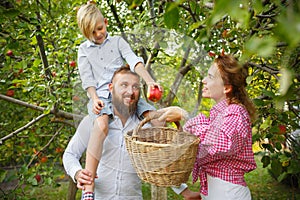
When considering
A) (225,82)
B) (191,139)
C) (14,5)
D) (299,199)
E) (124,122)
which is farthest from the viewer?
(299,199)

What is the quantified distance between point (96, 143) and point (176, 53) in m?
0.39

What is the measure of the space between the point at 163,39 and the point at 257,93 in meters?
1.39

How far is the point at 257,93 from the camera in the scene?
98.0 inches

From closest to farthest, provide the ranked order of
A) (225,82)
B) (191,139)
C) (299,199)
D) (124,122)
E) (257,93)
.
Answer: (191,139) → (124,122) → (225,82) → (257,93) → (299,199)

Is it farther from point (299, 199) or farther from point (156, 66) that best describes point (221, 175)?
point (299, 199)

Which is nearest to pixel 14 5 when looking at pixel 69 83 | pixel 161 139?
pixel 69 83

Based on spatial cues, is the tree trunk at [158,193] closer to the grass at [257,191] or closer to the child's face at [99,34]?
the child's face at [99,34]

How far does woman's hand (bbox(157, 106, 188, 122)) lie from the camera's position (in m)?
1.14

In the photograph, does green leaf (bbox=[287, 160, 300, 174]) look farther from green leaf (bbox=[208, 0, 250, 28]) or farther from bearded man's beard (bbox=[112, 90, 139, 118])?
green leaf (bbox=[208, 0, 250, 28])

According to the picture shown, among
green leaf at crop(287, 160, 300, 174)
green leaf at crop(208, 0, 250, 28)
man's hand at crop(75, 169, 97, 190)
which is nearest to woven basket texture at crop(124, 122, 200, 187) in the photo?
man's hand at crop(75, 169, 97, 190)

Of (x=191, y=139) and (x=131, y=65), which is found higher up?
(x=131, y=65)

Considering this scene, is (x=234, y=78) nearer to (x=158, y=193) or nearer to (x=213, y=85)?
(x=213, y=85)

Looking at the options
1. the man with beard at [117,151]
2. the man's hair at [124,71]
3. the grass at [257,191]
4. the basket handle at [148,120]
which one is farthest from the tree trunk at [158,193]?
the grass at [257,191]

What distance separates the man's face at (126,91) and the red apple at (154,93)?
0.12 ft
